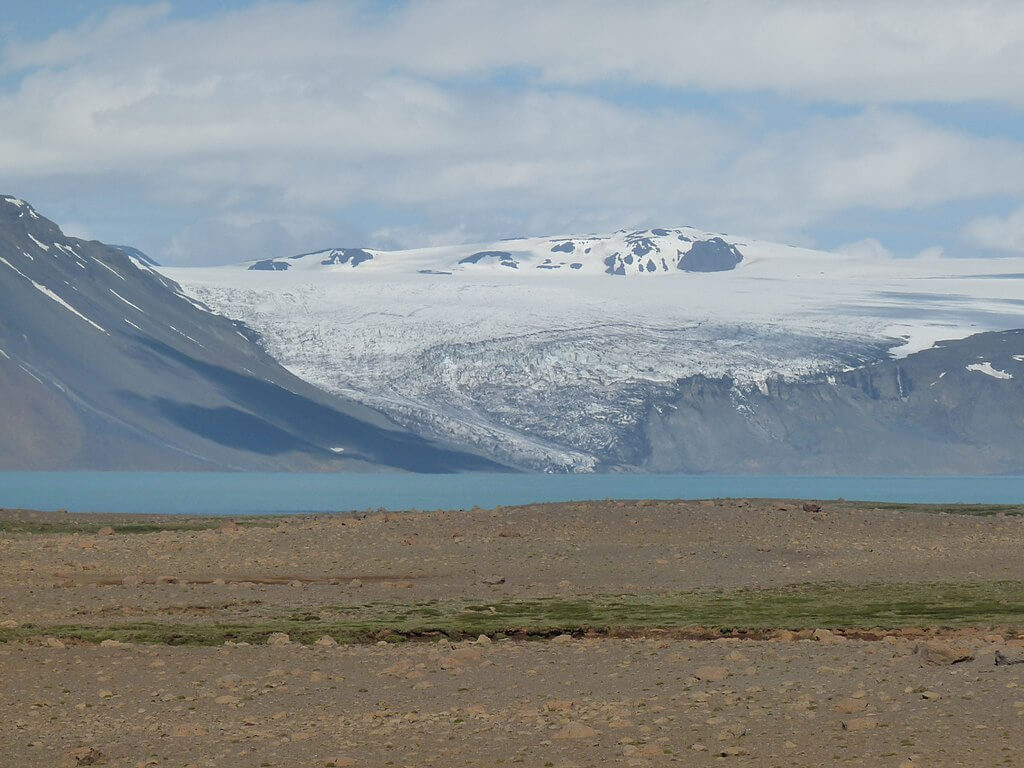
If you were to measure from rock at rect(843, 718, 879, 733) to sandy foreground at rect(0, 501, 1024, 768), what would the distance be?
0.07 feet

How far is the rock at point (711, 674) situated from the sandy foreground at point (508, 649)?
66 mm

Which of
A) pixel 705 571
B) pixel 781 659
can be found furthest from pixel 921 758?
pixel 705 571

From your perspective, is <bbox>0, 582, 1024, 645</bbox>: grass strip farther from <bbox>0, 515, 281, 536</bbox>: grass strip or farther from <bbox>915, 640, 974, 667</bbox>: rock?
<bbox>0, 515, 281, 536</bbox>: grass strip

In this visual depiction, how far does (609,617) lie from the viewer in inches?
1032

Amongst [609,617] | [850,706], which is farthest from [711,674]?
[609,617]

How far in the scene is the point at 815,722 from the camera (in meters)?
15.8

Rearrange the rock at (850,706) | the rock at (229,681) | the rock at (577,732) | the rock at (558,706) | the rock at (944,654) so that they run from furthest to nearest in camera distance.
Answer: the rock at (229,681) → the rock at (944,654) → the rock at (558,706) → the rock at (850,706) → the rock at (577,732)

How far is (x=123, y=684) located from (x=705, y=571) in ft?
61.7

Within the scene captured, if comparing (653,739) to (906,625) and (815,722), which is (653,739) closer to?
(815,722)

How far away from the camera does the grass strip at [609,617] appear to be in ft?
77.9

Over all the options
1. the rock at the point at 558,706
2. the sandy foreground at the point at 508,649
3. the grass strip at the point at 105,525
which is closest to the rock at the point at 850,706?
the sandy foreground at the point at 508,649

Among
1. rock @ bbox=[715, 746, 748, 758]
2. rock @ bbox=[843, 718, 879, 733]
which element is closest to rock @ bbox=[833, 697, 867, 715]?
rock @ bbox=[843, 718, 879, 733]

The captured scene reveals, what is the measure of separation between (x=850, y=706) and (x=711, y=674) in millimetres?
2798

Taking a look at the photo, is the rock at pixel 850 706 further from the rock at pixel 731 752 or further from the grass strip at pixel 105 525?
the grass strip at pixel 105 525
